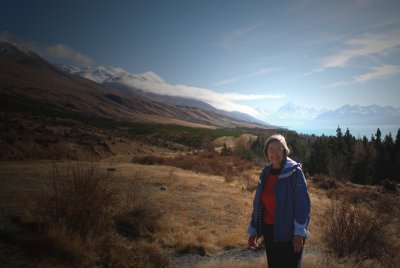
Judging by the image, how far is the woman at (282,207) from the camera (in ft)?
12.0

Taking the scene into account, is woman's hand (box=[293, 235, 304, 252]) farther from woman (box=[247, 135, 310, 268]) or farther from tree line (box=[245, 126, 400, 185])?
tree line (box=[245, 126, 400, 185])

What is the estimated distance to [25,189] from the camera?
38.7 ft

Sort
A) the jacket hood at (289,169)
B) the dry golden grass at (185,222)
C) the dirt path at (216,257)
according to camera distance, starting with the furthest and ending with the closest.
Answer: the dirt path at (216,257)
the dry golden grass at (185,222)
the jacket hood at (289,169)

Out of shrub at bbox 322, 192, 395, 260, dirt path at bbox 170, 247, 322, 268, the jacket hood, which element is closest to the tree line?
dirt path at bbox 170, 247, 322, 268

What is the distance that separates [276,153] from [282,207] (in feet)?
2.13

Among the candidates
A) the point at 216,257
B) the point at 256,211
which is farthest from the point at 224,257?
the point at 256,211

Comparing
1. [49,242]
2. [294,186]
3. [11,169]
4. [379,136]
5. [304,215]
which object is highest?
[379,136]

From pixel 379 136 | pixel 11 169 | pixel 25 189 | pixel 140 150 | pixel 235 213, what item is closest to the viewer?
pixel 25 189

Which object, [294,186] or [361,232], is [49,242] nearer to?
[294,186]

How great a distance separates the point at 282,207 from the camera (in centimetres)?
372

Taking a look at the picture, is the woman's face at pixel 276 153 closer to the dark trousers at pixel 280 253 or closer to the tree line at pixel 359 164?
the dark trousers at pixel 280 253

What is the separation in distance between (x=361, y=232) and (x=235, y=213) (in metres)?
6.31

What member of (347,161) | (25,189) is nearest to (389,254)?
(25,189)

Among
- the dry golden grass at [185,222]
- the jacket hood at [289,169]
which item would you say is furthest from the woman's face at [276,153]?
the dry golden grass at [185,222]
